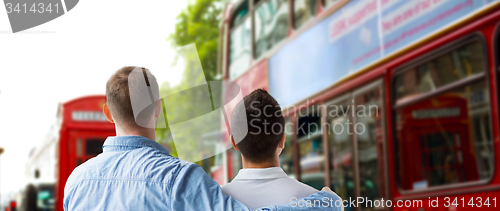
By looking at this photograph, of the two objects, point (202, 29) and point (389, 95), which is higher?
point (202, 29)

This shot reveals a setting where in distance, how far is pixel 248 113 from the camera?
68.3 inches

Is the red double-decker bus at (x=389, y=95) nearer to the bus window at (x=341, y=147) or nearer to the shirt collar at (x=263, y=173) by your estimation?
the bus window at (x=341, y=147)

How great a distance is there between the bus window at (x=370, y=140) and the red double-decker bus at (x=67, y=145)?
20.7 feet

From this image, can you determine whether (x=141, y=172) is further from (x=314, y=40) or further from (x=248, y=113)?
(x=314, y=40)

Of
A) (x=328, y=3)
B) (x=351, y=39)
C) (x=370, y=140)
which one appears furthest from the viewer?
(x=328, y=3)

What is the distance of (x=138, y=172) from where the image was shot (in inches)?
61.5

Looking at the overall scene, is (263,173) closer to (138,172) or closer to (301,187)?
(301,187)

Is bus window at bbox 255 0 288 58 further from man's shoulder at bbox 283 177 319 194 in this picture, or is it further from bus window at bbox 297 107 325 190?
man's shoulder at bbox 283 177 319 194

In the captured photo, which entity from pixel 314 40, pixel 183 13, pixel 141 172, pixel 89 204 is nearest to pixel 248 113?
pixel 141 172

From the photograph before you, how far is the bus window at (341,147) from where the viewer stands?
5.05m

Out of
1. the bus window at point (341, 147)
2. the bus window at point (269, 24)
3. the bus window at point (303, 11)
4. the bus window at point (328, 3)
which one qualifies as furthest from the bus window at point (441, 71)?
the bus window at point (269, 24)

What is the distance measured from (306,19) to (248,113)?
4.22 metres

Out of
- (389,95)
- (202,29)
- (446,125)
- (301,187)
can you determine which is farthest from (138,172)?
(202,29)

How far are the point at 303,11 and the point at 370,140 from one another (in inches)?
74.5
